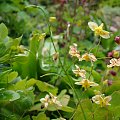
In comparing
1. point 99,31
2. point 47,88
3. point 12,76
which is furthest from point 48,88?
point 99,31

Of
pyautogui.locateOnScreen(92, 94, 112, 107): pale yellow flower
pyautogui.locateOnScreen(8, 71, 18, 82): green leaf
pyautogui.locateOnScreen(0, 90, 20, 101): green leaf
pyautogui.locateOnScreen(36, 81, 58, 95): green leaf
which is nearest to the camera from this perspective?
pyautogui.locateOnScreen(92, 94, 112, 107): pale yellow flower

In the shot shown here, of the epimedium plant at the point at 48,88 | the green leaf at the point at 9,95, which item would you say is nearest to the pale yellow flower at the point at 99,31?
the epimedium plant at the point at 48,88

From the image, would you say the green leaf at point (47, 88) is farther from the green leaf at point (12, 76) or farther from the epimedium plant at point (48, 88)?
the green leaf at point (12, 76)

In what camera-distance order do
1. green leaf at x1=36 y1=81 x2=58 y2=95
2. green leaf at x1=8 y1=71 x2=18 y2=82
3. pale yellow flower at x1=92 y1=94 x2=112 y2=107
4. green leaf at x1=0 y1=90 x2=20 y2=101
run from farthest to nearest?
green leaf at x1=36 y1=81 x2=58 y2=95
green leaf at x1=8 y1=71 x2=18 y2=82
green leaf at x1=0 y1=90 x2=20 y2=101
pale yellow flower at x1=92 y1=94 x2=112 y2=107

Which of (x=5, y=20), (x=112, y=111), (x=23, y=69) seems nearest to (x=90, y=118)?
(x=112, y=111)

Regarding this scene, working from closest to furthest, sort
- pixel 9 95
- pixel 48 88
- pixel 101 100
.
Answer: pixel 101 100 → pixel 9 95 → pixel 48 88

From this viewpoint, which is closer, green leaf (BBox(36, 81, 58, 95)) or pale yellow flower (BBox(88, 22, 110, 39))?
pale yellow flower (BBox(88, 22, 110, 39))

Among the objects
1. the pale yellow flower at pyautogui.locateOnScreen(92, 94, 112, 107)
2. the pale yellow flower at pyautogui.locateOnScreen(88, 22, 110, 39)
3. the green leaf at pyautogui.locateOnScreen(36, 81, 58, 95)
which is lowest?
the green leaf at pyautogui.locateOnScreen(36, 81, 58, 95)

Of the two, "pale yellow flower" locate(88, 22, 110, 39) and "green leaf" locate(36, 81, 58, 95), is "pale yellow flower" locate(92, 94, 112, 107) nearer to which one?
"pale yellow flower" locate(88, 22, 110, 39)

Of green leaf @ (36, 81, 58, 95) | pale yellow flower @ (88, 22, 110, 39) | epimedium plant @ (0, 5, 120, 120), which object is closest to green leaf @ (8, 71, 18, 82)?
epimedium plant @ (0, 5, 120, 120)

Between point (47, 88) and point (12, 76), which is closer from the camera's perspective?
point (12, 76)

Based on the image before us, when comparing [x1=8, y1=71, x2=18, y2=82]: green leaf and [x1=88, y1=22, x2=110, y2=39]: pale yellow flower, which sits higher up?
[x1=88, y1=22, x2=110, y2=39]: pale yellow flower

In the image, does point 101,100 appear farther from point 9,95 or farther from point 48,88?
point 48,88

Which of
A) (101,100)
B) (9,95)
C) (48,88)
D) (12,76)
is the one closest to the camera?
(101,100)
